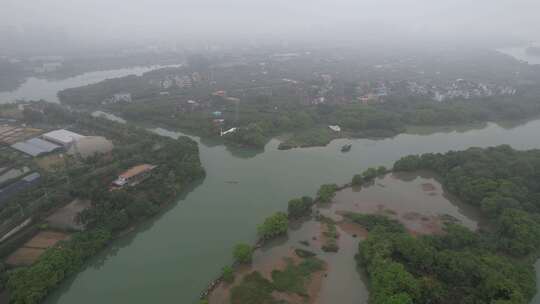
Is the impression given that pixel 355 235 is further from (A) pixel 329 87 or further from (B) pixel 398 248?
(A) pixel 329 87

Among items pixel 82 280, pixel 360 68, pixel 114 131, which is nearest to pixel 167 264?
pixel 82 280

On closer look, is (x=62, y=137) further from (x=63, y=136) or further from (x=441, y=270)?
(x=441, y=270)

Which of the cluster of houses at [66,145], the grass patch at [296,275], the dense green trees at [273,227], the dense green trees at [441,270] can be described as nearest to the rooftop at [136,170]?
the cluster of houses at [66,145]

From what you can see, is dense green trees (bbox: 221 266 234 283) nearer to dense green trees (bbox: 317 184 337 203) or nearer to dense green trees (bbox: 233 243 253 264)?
dense green trees (bbox: 233 243 253 264)

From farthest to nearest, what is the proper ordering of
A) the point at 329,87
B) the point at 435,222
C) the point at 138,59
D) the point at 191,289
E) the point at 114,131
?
the point at 138,59
the point at 329,87
the point at 114,131
the point at 435,222
the point at 191,289

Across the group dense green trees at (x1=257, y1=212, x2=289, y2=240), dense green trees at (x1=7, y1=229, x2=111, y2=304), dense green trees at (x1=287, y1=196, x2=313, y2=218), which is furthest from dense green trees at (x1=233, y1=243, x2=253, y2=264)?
dense green trees at (x1=7, y1=229, x2=111, y2=304)

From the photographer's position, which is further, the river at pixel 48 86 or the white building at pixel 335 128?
the river at pixel 48 86

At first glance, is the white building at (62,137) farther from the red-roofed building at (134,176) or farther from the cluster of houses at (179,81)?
the cluster of houses at (179,81)
